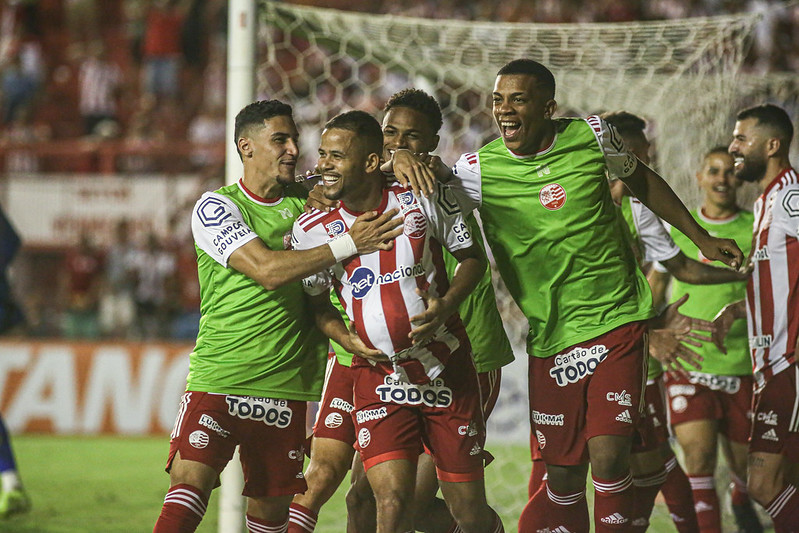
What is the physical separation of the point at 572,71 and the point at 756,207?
3.32m

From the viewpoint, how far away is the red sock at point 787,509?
5.32 meters

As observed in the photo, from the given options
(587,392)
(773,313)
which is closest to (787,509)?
(773,313)

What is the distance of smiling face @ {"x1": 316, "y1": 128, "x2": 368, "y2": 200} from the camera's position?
4.32m

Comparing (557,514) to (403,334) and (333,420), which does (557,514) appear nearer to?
(333,420)

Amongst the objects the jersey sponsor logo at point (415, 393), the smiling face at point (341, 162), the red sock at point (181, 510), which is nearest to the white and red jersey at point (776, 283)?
the jersey sponsor logo at point (415, 393)

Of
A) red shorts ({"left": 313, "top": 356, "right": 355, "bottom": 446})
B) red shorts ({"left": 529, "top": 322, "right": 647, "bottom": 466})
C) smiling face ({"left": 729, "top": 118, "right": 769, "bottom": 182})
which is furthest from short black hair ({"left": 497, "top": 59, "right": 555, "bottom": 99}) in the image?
red shorts ({"left": 313, "top": 356, "right": 355, "bottom": 446})

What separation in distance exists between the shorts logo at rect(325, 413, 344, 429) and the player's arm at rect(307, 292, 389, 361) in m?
0.64

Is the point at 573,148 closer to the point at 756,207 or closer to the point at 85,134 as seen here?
the point at 756,207

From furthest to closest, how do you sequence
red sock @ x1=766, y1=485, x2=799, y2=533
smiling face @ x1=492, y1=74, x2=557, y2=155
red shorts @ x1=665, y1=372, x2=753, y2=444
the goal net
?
the goal net
red shorts @ x1=665, y1=372, x2=753, y2=444
red sock @ x1=766, y1=485, x2=799, y2=533
smiling face @ x1=492, y1=74, x2=557, y2=155

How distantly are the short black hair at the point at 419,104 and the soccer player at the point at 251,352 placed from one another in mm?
574

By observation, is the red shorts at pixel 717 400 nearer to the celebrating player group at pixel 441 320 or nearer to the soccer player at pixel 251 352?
the celebrating player group at pixel 441 320

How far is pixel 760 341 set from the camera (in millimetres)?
5562

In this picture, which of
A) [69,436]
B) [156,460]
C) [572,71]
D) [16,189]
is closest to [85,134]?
[16,189]

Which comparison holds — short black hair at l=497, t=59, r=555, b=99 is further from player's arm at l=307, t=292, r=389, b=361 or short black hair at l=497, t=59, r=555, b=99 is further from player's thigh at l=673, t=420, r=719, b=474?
player's thigh at l=673, t=420, r=719, b=474
